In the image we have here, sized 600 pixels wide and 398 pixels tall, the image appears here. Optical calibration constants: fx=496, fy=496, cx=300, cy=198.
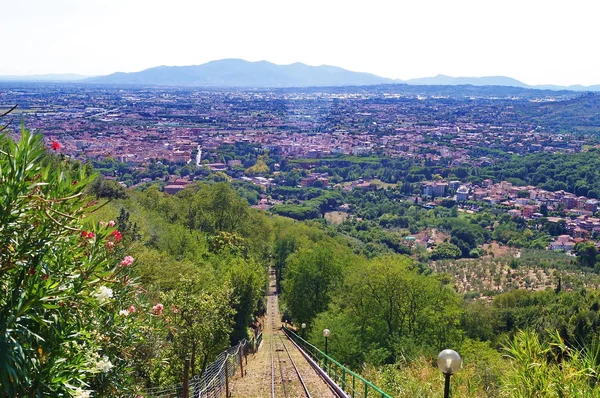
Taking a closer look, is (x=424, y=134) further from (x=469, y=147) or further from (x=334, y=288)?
(x=334, y=288)

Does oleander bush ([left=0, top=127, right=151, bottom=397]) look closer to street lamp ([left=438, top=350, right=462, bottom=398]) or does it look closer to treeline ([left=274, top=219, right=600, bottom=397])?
street lamp ([left=438, top=350, right=462, bottom=398])

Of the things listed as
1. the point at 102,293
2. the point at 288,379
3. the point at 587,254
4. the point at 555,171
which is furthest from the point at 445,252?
the point at 102,293

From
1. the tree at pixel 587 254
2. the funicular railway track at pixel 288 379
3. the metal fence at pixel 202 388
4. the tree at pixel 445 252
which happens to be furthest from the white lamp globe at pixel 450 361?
the tree at pixel 587 254

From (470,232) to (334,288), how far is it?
49.1 m

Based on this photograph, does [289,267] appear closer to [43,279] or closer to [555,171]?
[43,279]

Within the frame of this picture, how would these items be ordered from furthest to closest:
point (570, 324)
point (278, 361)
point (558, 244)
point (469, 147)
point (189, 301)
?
point (469, 147) < point (558, 244) < point (570, 324) < point (278, 361) < point (189, 301)

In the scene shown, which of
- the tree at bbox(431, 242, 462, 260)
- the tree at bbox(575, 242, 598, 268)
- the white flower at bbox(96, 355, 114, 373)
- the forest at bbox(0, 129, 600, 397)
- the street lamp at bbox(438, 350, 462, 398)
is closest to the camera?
the forest at bbox(0, 129, 600, 397)

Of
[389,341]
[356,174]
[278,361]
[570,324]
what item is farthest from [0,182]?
[356,174]

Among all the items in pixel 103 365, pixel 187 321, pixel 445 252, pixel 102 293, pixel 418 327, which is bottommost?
pixel 445 252

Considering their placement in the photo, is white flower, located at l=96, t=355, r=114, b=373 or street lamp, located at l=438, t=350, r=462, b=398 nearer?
white flower, located at l=96, t=355, r=114, b=373

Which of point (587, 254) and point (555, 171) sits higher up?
point (555, 171)

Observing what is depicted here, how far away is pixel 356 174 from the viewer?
106438 mm

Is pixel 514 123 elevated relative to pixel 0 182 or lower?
lower

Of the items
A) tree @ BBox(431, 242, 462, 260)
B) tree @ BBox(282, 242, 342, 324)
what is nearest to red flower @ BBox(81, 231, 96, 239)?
tree @ BBox(282, 242, 342, 324)
